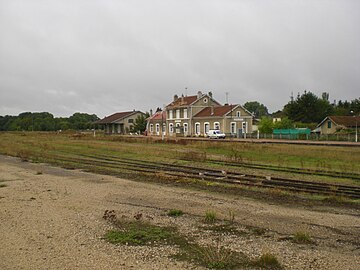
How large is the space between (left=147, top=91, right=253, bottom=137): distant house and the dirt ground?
5132cm

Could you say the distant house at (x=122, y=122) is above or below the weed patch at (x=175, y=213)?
above

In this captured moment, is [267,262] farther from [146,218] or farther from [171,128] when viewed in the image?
[171,128]

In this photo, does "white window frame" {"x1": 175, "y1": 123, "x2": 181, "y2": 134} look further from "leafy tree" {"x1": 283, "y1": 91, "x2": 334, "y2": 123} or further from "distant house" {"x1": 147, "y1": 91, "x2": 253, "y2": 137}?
"leafy tree" {"x1": 283, "y1": 91, "x2": 334, "y2": 123}

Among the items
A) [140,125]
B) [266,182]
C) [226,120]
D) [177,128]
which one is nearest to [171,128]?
[177,128]

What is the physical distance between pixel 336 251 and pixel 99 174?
14.4 meters

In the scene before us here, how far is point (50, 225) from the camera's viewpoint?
9.32m

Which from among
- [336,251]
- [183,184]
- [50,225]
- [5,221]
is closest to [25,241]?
[50,225]

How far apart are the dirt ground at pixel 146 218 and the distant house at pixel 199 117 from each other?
5132 cm

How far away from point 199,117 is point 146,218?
60157 mm

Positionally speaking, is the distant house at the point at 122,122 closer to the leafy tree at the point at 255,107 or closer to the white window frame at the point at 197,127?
the white window frame at the point at 197,127

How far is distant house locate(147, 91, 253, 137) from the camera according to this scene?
65.7 m

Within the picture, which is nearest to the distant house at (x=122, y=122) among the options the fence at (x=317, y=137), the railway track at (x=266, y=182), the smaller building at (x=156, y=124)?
the smaller building at (x=156, y=124)

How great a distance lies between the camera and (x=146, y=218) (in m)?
10.1

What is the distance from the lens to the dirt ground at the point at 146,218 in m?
6.98
